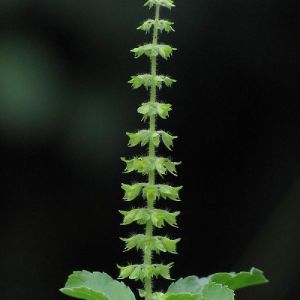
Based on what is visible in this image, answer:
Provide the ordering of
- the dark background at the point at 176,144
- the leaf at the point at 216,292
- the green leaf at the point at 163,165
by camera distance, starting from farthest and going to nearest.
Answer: the dark background at the point at 176,144, the leaf at the point at 216,292, the green leaf at the point at 163,165

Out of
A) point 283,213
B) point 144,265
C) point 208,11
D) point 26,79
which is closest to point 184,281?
point 144,265

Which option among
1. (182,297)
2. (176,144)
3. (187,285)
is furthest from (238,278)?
(176,144)

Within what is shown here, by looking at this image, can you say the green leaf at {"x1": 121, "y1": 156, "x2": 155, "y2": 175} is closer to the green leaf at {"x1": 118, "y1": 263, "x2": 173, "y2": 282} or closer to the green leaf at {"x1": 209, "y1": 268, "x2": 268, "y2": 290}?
the green leaf at {"x1": 118, "y1": 263, "x2": 173, "y2": 282}

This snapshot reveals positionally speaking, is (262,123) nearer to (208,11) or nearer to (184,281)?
(208,11)

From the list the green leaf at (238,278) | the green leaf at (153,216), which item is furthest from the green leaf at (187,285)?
the green leaf at (153,216)

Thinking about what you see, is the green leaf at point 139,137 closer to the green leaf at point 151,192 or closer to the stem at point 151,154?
the stem at point 151,154

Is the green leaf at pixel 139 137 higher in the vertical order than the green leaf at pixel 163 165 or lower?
higher
